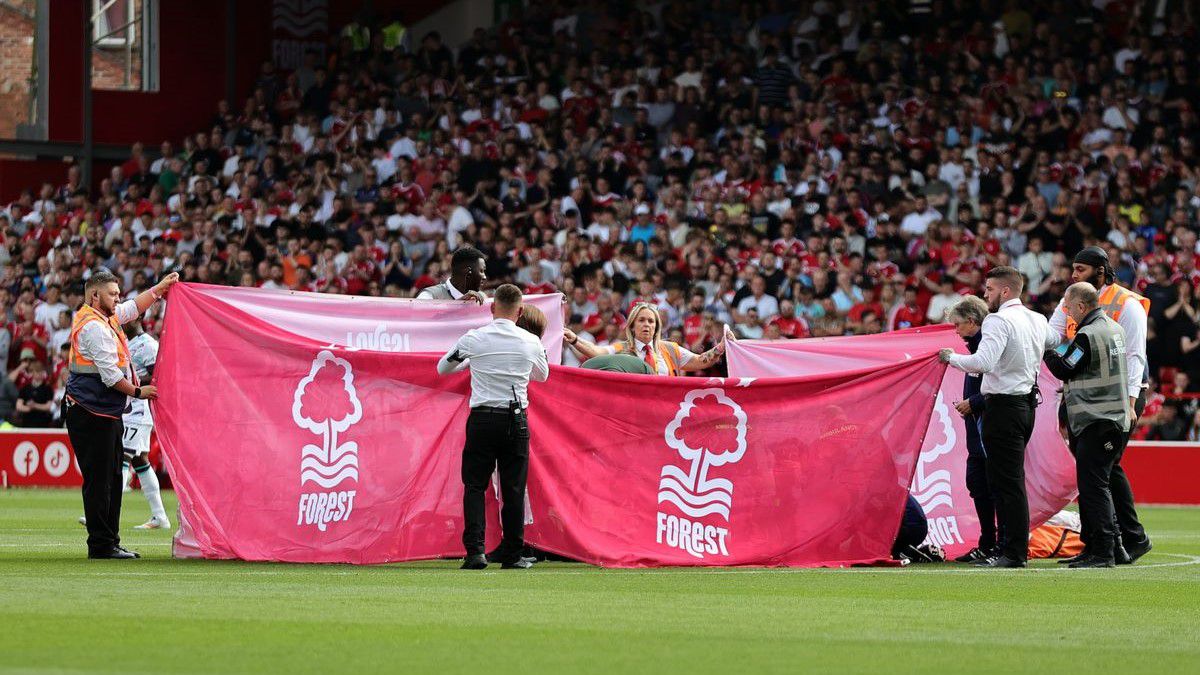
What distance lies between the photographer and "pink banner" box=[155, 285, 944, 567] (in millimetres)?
13531

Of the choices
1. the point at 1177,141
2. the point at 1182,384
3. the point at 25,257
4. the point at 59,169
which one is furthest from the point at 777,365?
the point at 59,169

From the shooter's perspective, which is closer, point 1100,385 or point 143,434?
point 1100,385

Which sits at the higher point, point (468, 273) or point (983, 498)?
point (468, 273)

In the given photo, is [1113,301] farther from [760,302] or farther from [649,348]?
[760,302]

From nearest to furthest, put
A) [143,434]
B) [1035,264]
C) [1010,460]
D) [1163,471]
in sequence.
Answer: [1010,460] < [143,434] < [1163,471] < [1035,264]

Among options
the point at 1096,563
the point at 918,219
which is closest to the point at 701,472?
the point at 1096,563

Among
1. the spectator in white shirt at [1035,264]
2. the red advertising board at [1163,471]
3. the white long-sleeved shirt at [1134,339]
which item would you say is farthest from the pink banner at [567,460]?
the spectator in white shirt at [1035,264]

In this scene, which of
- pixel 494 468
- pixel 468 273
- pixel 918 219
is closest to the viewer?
pixel 494 468

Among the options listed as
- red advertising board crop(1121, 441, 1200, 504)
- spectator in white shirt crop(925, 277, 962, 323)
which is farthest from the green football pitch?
spectator in white shirt crop(925, 277, 962, 323)

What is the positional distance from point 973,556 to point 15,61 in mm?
29655

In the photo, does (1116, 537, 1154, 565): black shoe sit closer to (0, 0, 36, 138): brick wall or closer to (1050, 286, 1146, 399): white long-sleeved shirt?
(1050, 286, 1146, 399): white long-sleeved shirt

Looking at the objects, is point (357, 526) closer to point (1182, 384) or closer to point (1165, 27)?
point (1182, 384)

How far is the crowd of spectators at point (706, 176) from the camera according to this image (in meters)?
25.3

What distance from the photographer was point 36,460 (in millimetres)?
26344
